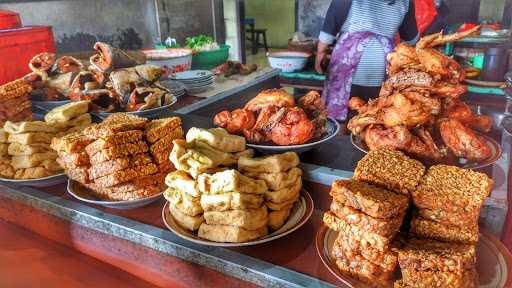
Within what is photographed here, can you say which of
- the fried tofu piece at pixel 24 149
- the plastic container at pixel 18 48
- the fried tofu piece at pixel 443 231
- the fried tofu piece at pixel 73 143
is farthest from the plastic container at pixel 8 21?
the fried tofu piece at pixel 443 231

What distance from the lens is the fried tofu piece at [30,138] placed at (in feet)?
5.89

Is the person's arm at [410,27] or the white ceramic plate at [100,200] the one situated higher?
the person's arm at [410,27]

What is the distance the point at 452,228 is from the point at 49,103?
230cm

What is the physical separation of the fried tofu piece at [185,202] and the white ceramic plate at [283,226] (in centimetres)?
6

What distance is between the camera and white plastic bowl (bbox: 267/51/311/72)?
4129mm

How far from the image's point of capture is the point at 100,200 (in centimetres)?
159

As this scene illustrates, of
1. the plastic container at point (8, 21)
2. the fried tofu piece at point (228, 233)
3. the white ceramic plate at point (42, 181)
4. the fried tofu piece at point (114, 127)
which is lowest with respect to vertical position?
the white ceramic plate at point (42, 181)

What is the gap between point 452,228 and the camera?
996mm

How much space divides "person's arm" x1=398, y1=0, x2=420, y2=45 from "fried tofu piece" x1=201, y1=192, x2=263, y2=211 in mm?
2518

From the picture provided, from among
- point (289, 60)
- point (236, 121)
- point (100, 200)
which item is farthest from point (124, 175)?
point (289, 60)

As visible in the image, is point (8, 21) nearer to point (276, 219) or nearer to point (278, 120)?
point (278, 120)

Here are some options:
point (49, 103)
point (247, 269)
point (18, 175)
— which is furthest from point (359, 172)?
point (49, 103)

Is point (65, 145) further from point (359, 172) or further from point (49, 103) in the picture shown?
point (359, 172)

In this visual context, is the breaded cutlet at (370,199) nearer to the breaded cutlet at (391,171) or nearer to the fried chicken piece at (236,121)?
the breaded cutlet at (391,171)
